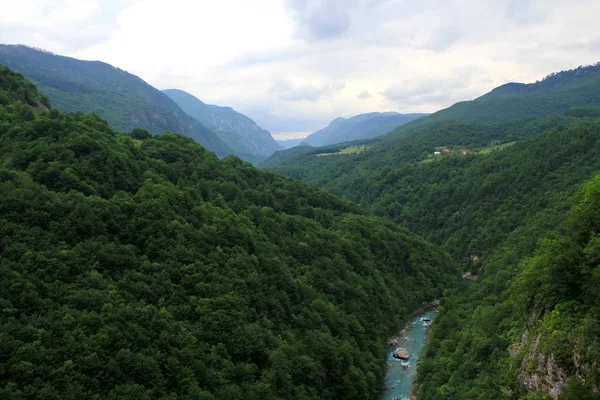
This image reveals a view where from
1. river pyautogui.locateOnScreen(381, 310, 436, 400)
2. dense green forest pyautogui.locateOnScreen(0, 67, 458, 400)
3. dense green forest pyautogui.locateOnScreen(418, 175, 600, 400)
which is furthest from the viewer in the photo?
river pyautogui.locateOnScreen(381, 310, 436, 400)

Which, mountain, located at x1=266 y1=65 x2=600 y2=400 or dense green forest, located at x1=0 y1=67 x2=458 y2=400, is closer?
mountain, located at x1=266 y1=65 x2=600 y2=400

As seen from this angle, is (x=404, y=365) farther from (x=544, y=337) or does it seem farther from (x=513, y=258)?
(x=544, y=337)

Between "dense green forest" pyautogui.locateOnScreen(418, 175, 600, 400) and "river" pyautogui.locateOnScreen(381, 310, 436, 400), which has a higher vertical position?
"dense green forest" pyautogui.locateOnScreen(418, 175, 600, 400)

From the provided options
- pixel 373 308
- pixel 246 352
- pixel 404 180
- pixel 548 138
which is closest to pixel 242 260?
pixel 246 352

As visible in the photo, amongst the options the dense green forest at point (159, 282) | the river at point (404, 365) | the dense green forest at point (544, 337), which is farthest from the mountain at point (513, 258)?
the dense green forest at point (159, 282)

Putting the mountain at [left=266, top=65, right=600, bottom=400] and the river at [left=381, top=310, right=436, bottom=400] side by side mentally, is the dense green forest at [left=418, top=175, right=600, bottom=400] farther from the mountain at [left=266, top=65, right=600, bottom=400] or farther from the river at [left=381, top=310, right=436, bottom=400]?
the river at [left=381, top=310, right=436, bottom=400]

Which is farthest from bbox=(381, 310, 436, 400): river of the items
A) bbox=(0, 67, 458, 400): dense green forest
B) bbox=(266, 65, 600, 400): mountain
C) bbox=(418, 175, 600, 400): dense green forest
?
bbox=(418, 175, 600, 400): dense green forest
